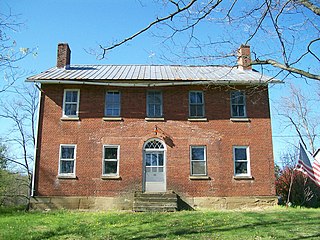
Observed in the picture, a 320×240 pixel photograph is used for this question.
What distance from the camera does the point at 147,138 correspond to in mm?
18859

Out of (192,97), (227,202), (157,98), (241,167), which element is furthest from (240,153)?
(157,98)

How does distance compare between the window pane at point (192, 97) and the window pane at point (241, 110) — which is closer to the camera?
the window pane at point (241, 110)

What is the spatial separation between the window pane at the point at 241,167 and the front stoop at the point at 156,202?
385 cm

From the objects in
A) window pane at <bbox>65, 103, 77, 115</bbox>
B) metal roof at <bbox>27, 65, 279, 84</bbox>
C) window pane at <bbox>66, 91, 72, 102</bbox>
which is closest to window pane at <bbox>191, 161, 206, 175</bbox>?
metal roof at <bbox>27, 65, 279, 84</bbox>

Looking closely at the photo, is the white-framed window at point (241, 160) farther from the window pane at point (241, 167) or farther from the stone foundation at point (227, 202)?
the stone foundation at point (227, 202)

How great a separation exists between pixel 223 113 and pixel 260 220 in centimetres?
751

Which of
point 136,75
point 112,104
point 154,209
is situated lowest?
point 154,209

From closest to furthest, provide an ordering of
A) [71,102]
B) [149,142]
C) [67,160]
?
[67,160] → [149,142] → [71,102]

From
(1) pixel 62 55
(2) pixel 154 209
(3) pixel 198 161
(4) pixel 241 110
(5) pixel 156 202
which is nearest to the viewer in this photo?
(2) pixel 154 209

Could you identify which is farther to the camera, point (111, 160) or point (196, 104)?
point (196, 104)

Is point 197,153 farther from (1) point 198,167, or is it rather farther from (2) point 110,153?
(2) point 110,153

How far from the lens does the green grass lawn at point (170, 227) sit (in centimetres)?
1068

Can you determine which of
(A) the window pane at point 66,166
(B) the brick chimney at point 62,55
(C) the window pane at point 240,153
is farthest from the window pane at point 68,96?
(C) the window pane at point 240,153

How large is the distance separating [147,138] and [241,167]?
5.47 meters
